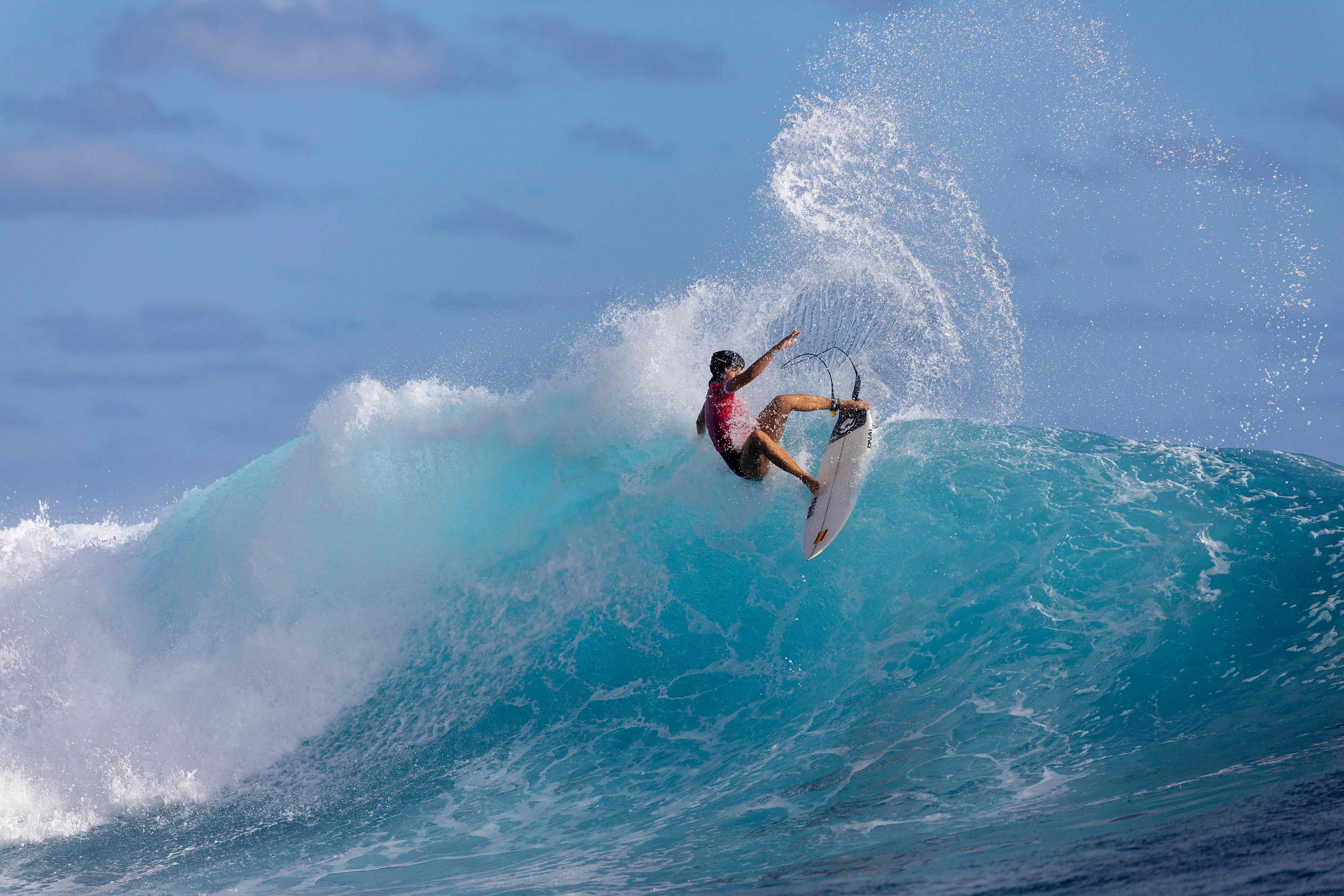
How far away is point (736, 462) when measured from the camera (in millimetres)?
7828

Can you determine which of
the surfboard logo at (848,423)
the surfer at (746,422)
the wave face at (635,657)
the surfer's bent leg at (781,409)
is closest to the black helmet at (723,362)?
the surfer at (746,422)

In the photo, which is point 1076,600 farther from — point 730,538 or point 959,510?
point 730,538

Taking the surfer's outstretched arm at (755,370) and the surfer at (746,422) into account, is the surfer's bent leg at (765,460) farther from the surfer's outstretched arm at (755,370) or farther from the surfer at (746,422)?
the surfer's outstretched arm at (755,370)

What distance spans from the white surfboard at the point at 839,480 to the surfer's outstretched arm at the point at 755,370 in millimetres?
1014

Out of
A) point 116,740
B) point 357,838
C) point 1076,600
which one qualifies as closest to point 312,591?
point 116,740

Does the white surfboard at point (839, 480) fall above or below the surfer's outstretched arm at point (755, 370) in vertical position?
below

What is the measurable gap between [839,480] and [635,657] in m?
2.20

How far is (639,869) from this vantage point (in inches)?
194

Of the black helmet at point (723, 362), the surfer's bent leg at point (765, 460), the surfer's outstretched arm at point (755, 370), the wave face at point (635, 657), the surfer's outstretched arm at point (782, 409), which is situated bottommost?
the wave face at point (635, 657)

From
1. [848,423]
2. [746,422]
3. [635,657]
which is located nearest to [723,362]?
[746,422]

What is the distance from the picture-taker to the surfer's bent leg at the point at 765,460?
7422 millimetres

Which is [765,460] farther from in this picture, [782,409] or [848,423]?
[848,423]

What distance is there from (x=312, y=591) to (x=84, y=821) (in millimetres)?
2455

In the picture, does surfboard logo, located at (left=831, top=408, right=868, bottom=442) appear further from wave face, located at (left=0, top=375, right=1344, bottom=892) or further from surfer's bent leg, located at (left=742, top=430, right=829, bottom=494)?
wave face, located at (left=0, top=375, right=1344, bottom=892)
